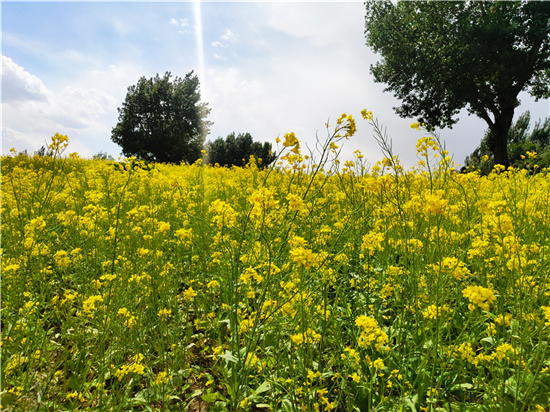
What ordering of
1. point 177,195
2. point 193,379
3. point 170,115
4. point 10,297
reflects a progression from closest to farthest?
point 193,379, point 10,297, point 177,195, point 170,115

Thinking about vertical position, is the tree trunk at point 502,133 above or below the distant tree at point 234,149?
below

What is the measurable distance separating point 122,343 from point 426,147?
2978 mm

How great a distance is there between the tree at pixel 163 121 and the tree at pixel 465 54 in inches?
855

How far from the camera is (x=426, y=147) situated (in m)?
2.82

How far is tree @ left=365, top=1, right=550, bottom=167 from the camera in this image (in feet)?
51.2

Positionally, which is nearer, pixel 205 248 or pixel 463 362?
pixel 463 362

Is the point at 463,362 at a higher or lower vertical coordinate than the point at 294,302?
lower

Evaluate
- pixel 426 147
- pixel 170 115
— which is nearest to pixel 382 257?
pixel 426 147

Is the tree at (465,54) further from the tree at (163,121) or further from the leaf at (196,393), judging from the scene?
the tree at (163,121)

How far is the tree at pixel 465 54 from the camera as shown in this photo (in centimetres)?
Result: 1559

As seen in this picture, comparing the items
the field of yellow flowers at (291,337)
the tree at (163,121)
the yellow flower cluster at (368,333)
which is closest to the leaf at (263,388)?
the field of yellow flowers at (291,337)

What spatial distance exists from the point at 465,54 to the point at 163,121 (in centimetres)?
2862

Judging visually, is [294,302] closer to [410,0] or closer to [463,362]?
[463,362]

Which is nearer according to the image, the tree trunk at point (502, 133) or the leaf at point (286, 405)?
the leaf at point (286, 405)
